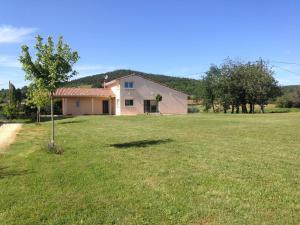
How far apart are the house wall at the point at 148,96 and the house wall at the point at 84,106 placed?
304 cm

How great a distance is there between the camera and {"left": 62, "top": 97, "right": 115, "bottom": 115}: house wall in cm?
4791

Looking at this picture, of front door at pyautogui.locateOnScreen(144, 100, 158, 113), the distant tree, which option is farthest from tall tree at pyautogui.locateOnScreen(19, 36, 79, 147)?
the distant tree

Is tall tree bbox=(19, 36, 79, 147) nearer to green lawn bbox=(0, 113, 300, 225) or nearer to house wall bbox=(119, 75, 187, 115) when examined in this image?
green lawn bbox=(0, 113, 300, 225)

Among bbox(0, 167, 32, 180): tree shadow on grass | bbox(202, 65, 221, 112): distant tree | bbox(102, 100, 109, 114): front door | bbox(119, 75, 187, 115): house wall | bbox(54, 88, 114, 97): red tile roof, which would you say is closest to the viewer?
bbox(0, 167, 32, 180): tree shadow on grass

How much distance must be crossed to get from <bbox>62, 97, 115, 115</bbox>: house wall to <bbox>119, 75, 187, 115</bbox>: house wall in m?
3.04

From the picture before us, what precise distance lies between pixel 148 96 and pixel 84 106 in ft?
26.6

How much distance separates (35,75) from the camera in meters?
12.7

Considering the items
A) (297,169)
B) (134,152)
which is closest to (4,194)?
(134,152)

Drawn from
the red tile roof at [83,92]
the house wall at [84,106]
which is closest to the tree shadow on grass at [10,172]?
the red tile roof at [83,92]

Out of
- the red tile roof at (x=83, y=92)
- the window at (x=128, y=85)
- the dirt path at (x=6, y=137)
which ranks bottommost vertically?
the dirt path at (x=6, y=137)

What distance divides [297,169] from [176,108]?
43.6 m

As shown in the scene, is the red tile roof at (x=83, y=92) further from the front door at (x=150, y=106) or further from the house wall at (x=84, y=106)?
the front door at (x=150, y=106)

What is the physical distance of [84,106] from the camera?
49156 millimetres

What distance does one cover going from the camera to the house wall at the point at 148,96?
4875 cm
